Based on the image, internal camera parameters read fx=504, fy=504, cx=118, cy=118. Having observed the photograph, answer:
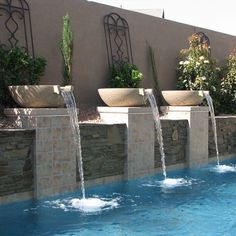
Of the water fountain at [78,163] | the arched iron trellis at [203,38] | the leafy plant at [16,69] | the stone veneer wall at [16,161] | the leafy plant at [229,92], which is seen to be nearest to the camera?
the stone veneer wall at [16,161]

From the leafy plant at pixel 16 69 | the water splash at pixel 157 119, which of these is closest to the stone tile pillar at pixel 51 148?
the leafy plant at pixel 16 69

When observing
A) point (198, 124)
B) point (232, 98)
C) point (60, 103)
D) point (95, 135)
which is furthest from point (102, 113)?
point (232, 98)

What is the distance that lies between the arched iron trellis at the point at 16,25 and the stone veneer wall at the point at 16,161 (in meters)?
2.73

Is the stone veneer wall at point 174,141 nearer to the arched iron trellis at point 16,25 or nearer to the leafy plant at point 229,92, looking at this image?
the arched iron trellis at point 16,25

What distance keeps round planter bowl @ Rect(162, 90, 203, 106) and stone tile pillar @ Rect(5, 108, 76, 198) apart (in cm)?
449

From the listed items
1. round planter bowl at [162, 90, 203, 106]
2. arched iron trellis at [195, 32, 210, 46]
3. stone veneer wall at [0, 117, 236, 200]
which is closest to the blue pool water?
stone veneer wall at [0, 117, 236, 200]

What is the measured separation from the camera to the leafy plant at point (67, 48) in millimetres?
10406

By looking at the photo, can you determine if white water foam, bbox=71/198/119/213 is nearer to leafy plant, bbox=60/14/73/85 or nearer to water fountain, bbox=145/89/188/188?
water fountain, bbox=145/89/188/188

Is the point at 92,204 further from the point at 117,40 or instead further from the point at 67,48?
the point at 117,40

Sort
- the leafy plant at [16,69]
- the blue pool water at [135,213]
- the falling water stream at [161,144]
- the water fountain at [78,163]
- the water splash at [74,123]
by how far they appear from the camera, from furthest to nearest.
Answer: the falling water stream at [161,144] → the leafy plant at [16,69] → the water splash at [74,123] → the water fountain at [78,163] → the blue pool water at [135,213]

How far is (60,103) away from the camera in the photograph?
327 inches

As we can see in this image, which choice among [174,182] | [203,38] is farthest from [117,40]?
[203,38]

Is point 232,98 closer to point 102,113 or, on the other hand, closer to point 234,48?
point 234,48

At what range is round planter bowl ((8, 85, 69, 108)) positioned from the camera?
806cm
